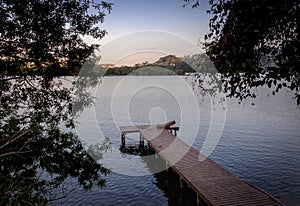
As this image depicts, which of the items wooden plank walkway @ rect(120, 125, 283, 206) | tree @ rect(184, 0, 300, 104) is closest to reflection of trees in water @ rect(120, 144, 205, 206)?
wooden plank walkway @ rect(120, 125, 283, 206)

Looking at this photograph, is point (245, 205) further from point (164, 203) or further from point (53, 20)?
point (53, 20)

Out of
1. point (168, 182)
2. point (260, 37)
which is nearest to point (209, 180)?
point (168, 182)

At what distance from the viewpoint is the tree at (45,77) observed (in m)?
7.48

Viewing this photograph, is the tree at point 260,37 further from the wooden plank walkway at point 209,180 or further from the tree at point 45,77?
the wooden plank walkway at point 209,180

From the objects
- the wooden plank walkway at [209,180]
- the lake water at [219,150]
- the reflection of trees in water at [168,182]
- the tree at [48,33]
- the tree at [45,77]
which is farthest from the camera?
the lake water at [219,150]

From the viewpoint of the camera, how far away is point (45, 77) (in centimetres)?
848

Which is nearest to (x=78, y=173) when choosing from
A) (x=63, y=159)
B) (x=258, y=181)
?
(x=63, y=159)

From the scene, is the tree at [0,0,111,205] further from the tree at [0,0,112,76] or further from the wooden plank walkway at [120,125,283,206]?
the wooden plank walkway at [120,125,283,206]

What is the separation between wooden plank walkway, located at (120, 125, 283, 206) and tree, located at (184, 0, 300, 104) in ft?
30.9

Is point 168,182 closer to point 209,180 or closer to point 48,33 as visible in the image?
point 209,180

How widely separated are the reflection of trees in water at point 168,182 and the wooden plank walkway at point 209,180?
150cm

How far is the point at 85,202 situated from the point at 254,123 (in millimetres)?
26826

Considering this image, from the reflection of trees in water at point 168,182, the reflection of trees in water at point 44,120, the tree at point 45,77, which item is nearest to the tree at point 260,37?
the tree at point 45,77

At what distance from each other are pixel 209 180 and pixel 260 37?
1229 cm
